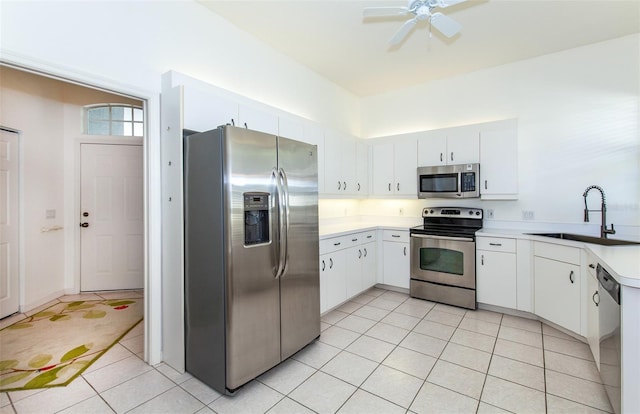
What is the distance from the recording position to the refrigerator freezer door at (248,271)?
2.01 metres

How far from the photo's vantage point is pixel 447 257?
3.75 meters

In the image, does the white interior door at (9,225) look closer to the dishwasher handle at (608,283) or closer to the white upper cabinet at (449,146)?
the white upper cabinet at (449,146)

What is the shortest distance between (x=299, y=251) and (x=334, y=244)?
37.6 inches

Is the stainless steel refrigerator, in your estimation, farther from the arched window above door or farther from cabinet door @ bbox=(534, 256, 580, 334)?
the arched window above door

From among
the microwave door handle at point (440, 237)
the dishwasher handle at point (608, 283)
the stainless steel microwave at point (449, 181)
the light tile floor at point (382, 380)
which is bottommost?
the light tile floor at point (382, 380)

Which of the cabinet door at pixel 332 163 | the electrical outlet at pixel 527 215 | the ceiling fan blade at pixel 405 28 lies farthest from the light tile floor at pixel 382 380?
the ceiling fan blade at pixel 405 28

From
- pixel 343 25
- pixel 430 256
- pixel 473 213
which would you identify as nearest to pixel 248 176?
pixel 343 25

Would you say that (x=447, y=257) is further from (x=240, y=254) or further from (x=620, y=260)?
(x=240, y=254)

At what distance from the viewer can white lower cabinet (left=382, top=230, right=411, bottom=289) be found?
161 inches

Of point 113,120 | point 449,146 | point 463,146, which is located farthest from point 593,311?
point 113,120

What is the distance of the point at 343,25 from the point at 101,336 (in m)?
3.94

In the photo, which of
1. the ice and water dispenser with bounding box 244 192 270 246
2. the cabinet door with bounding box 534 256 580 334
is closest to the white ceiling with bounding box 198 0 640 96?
the ice and water dispenser with bounding box 244 192 270 246

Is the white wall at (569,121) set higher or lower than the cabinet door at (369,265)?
higher

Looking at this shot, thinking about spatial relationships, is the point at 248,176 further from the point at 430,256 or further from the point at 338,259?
the point at 430,256
